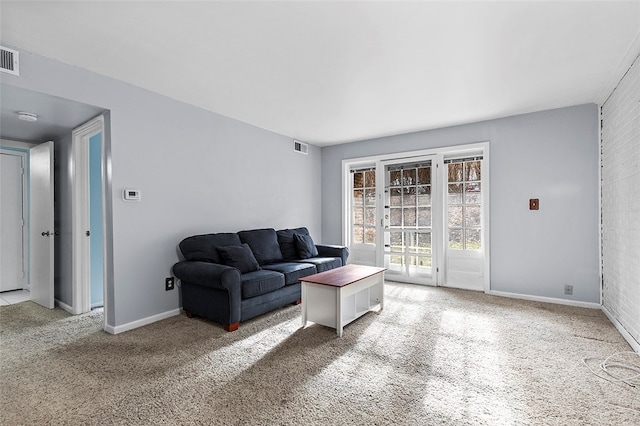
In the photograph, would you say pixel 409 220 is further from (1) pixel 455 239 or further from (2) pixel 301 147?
(2) pixel 301 147

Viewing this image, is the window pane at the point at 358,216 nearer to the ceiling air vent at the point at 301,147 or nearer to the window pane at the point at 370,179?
the window pane at the point at 370,179

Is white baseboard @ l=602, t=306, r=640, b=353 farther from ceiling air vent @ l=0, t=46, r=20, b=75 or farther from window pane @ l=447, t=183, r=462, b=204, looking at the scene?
ceiling air vent @ l=0, t=46, r=20, b=75

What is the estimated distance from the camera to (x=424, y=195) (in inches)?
197

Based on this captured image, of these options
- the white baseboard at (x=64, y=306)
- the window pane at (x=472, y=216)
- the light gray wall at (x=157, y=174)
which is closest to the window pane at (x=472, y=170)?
the window pane at (x=472, y=216)

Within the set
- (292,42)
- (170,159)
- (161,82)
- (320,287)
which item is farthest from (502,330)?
(161,82)

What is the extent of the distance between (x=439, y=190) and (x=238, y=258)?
3124 millimetres

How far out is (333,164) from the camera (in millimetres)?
5969

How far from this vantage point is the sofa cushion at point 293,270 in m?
3.73

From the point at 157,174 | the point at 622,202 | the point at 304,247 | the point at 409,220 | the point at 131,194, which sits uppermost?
the point at 157,174

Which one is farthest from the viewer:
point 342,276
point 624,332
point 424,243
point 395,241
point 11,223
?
point 395,241

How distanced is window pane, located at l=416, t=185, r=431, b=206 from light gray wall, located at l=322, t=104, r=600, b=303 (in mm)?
779

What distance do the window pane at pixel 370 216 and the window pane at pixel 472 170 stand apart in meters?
1.60

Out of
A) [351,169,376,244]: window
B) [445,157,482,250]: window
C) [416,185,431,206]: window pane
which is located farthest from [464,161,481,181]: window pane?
[351,169,376,244]: window

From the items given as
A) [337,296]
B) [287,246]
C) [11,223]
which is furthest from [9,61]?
A: [11,223]
